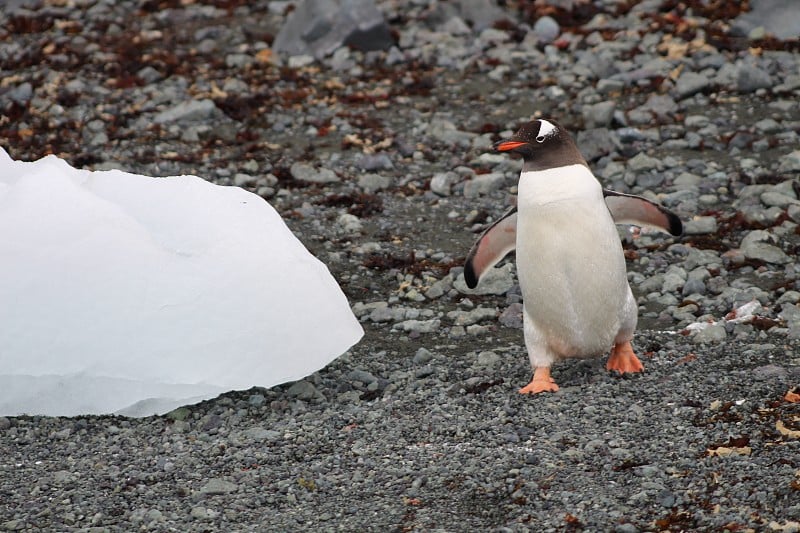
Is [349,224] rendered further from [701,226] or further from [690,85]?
[690,85]

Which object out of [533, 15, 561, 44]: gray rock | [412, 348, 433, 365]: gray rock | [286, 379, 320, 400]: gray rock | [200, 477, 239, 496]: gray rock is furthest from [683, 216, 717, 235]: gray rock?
[533, 15, 561, 44]: gray rock

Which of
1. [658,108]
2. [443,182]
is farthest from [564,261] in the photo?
[658,108]

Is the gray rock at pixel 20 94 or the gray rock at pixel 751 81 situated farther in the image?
the gray rock at pixel 20 94

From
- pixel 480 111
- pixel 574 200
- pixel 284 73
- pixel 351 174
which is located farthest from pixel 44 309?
pixel 284 73

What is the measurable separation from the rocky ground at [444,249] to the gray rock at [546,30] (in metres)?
0.02

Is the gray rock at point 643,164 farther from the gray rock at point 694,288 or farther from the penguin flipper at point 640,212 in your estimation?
the penguin flipper at point 640,212

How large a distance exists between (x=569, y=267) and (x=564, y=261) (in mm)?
39

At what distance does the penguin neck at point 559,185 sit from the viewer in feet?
19.3

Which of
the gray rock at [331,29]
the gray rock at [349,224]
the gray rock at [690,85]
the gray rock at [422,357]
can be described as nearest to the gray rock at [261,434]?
the gray rock at [422,357]

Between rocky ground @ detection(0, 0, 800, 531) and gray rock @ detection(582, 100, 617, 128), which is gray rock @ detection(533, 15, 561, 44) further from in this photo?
gray rock @ detection(582, 100, 617, 128)

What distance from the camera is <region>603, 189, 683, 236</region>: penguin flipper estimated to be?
638 cm

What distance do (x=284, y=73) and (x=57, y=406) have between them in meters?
6.92

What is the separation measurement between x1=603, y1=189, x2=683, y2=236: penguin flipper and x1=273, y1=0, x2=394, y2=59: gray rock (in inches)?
258

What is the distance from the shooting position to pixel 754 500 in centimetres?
461
